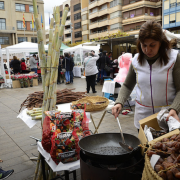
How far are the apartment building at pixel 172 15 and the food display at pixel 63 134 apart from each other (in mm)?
35690

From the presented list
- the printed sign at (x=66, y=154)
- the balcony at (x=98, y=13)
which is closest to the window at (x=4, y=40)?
the balcony at (x=98, y=13)

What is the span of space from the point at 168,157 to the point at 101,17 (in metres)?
53.9

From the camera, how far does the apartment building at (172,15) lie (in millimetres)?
33281

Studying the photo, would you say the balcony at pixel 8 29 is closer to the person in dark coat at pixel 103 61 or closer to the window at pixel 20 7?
the window at pixel 20 7

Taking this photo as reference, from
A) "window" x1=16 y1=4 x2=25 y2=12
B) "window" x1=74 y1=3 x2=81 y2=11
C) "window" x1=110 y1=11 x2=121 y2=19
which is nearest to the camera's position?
"window" x1=16 y1=4 x2=25 y2=12

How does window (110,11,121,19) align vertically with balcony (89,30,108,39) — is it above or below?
above

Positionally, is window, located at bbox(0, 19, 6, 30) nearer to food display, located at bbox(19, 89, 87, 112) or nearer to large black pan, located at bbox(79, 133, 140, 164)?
food display, located at bbox(19, 89, 87, 112)

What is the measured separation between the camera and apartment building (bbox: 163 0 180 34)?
109ft

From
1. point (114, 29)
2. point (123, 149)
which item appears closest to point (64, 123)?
point (123, 149)

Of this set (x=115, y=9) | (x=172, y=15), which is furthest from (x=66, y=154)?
(x=115, y=9)

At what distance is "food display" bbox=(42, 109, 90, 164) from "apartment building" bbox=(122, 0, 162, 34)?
136 feet

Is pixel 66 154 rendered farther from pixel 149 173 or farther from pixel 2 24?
→ pixel 2 24

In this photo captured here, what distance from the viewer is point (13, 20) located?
1543 inches

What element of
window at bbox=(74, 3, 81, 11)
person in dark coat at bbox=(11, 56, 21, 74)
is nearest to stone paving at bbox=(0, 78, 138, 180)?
person in dark coat at bbox=(11, 56, 21, 74)
